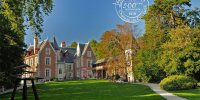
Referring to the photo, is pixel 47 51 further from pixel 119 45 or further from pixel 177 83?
pixel 177 83

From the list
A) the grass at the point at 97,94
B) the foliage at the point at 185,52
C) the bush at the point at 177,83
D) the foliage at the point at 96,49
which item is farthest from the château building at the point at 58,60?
the bush at the point at 177,83

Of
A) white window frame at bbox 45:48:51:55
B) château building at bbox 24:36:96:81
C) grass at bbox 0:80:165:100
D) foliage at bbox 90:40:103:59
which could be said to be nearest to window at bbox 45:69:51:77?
château building at bbox 24:36:96:81

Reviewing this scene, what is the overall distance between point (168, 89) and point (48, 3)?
17.1 metres

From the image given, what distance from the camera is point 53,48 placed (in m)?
72.1

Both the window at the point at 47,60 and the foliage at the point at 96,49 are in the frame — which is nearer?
the window at the point at 47,60

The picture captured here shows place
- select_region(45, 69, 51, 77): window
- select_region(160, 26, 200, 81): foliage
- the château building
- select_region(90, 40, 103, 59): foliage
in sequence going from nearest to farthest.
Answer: select_region(160, 26, 200, 81): foliage, the château building, select_region(45, 69, 51, 77): window, select_region(90, 40, 103, 59): foliage

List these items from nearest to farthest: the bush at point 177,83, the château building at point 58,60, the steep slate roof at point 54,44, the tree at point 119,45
Answer: the bush at point 177,83
the tree at point 119,45
the château building at point 58,60
the steep slate roof at point 54,44

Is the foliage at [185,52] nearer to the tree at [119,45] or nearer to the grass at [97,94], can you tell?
the grass at [97,94]

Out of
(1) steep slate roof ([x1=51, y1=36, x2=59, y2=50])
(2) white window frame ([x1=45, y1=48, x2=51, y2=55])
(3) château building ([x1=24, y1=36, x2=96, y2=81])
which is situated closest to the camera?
(3) château building ([x1=24, y1=36, x2=96, y2=81])

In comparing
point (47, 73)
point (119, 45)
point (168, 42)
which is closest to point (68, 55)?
point (47, 73)

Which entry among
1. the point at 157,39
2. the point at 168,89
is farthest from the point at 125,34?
the point at 168,89

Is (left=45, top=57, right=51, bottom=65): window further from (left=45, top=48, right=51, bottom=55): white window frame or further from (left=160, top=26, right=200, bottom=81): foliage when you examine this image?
(left=160, top=26, right=200, bottom=81): foliage

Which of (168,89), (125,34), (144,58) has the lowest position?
(168,89)

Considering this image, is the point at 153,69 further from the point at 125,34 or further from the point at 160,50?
the point at 125,34
